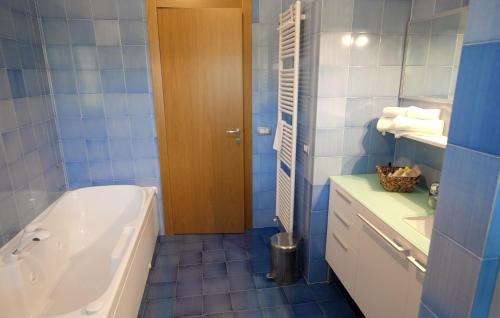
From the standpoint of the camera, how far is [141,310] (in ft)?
6.93

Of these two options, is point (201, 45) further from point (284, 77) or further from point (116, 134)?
point (116, 134)

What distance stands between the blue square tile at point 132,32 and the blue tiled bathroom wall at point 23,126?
2.07 feet

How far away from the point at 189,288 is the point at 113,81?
5.83ft

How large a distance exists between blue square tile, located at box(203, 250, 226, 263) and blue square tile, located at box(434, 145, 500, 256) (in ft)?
6.72

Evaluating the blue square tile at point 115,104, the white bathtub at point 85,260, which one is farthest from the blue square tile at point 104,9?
the white bathtub at point 85,260

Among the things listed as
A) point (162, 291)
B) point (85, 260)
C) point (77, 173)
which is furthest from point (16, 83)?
point (162, 291)

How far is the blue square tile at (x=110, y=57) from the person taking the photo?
2596mm

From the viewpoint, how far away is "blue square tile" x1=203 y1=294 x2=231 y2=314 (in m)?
2.13

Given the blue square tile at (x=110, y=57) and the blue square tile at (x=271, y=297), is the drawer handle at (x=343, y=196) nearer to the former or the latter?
the blue square tile at (x=271, y=297)

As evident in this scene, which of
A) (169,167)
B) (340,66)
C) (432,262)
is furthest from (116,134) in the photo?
(432,262)

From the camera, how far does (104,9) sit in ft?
8.25

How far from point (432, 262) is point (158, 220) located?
2.52m

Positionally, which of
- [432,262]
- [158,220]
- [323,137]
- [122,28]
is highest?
[122,28]

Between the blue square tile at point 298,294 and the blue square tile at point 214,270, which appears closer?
the blue square tile at point 298,294
